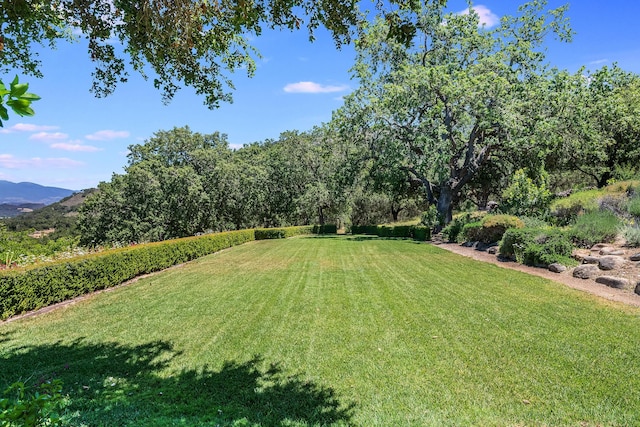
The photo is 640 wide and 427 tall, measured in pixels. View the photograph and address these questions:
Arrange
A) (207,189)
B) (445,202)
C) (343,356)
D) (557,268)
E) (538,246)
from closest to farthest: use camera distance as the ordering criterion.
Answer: (343,356), (557,268), (538,246), (445,202), (207,189)

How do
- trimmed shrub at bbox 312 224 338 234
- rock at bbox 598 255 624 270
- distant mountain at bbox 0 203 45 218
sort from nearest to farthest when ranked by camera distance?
1. rock at bbox 598 255 624 270
2. distant mountain at bbox 0 203 45 218
3. trimmed shrub at bbox 312 224 338 234

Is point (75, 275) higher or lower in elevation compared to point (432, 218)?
lower

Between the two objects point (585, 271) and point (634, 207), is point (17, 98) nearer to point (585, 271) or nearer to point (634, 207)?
point (585, 271)

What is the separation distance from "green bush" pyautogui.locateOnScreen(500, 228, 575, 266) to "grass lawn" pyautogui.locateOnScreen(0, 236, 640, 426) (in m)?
1.61

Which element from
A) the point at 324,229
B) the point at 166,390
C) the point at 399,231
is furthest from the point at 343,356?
the point at 324,229

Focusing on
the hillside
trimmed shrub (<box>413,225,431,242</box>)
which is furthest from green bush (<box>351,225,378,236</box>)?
the hillside

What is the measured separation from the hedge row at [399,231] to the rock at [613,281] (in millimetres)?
13908

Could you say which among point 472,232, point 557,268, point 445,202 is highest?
point 445,202

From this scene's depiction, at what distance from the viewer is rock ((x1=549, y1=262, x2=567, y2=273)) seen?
893cm

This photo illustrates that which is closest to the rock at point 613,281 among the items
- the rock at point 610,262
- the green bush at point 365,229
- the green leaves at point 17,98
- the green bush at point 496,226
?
the rock at point 610,262

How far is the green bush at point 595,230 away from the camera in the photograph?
31.6 feet

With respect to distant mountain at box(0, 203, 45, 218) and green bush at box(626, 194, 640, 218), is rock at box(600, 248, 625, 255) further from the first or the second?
distant mountain at box(0, 203, 45, 218)

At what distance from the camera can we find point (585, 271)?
323 inches

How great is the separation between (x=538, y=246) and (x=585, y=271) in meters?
1.77
